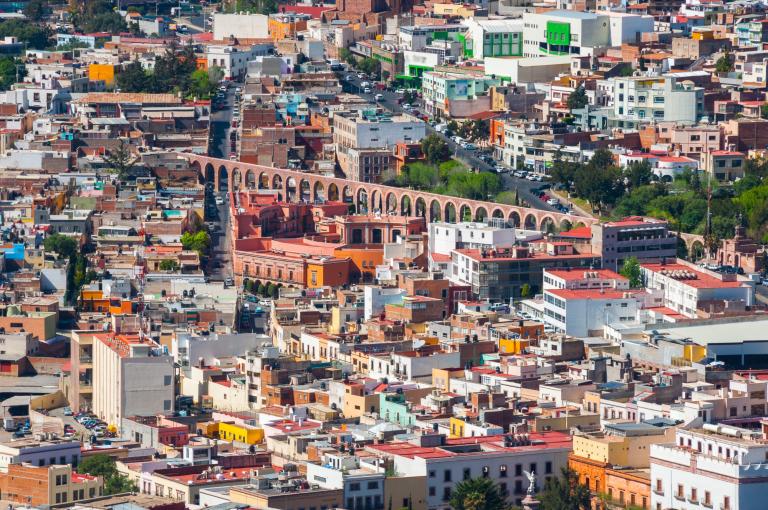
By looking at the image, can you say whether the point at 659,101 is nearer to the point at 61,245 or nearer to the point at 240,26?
the point at 61,245

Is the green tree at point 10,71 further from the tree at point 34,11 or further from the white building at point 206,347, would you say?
the white building at point 206,347

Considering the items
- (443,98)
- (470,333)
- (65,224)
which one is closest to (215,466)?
(470,333)

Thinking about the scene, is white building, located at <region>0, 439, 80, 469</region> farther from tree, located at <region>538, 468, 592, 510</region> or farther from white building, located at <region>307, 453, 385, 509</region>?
tree, located at <region>538, 468, 592, 510</region>

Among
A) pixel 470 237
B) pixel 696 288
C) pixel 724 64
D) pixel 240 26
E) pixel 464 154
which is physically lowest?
pixel 464 154

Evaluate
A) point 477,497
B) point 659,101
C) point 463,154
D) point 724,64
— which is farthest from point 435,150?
point 477,497

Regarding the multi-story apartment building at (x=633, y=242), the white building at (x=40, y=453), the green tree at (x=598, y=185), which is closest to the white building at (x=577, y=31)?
the green tree at (x=598, y=185)

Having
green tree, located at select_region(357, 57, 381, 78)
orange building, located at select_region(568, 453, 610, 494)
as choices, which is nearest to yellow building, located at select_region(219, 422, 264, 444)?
orange building, located at select_region(568, 453, 610, 494)
